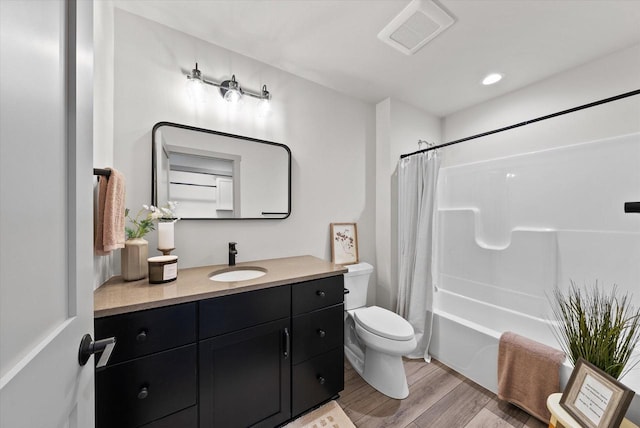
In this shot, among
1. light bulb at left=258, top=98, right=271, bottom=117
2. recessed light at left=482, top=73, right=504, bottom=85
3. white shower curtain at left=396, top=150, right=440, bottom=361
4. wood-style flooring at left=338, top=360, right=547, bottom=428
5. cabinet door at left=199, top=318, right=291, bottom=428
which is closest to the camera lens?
cabinet door at left=199, top=318, right=291, bottom=428

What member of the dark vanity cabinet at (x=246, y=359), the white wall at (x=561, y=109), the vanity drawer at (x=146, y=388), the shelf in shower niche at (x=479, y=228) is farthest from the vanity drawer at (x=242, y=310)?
the white wall at (x=561, y=109)

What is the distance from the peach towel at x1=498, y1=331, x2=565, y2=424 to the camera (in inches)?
53.1

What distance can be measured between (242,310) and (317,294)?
45 centimetres

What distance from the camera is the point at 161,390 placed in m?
1.00

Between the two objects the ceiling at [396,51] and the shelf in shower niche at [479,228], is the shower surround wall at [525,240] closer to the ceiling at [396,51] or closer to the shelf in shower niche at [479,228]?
the shelf in shower niche at [479,228]

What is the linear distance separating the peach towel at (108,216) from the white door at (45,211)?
468 mm

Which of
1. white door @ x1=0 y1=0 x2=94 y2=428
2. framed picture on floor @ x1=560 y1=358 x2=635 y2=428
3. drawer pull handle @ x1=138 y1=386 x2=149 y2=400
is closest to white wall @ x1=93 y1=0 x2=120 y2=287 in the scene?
drawer pull handle @ x1=138 y1=386 x2=149 y2=400

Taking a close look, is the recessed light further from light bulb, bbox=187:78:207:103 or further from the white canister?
the white canister

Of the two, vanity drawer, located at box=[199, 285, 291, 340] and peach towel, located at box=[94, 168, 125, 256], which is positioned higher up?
peach towel, located at box=[94, 168, 125, 256]

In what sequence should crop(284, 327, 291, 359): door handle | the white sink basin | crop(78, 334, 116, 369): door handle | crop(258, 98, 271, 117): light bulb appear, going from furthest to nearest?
1. crop(258, 98, 271, 117): light bulb
2. the white sink basin
3. crop(284, 327, 291, 359): door handle
4. crop(78, 334, 116, 369): door handle

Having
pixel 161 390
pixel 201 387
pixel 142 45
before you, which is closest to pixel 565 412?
pixel 201 387

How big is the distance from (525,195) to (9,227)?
8.87 feet

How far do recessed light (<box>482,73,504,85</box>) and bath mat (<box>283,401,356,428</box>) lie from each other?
2.77 metres

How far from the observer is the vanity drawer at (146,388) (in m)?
0.90
